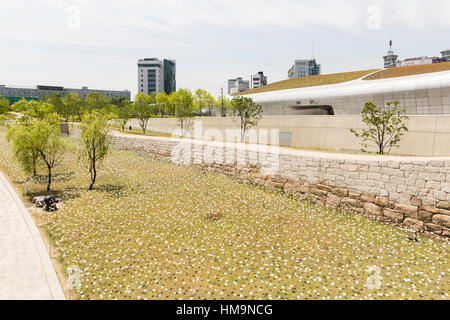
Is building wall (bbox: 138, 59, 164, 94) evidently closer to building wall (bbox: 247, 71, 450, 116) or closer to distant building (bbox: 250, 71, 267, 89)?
distant building (bbox: 250, 71, 267, 89)

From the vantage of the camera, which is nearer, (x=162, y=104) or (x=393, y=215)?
A: (x=393, y=215)

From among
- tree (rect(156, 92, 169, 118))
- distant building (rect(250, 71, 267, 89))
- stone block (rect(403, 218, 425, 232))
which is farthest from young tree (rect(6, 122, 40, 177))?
distant building (rect(250, 71, 267, 89))

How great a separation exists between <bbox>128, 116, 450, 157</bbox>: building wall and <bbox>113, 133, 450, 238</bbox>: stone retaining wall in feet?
21.5

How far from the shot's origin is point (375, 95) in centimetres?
2948

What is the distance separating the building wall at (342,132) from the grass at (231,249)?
8.91 meters

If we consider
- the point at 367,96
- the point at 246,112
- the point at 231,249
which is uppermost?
the point at 367,96

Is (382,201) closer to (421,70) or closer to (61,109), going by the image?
(421,70)

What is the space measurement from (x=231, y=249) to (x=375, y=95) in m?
28.5

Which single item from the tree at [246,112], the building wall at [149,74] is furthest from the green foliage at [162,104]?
the building wall at [149,74]

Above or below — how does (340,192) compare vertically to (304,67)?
below

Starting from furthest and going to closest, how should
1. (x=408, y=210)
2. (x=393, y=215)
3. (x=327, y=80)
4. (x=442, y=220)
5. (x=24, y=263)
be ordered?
(x=327, y=80), (x=393, y=215), (x=408, y=210), (x=442, y=220), (x=24, y=263)

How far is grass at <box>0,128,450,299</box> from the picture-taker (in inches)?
275

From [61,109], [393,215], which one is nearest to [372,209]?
[393,215]
